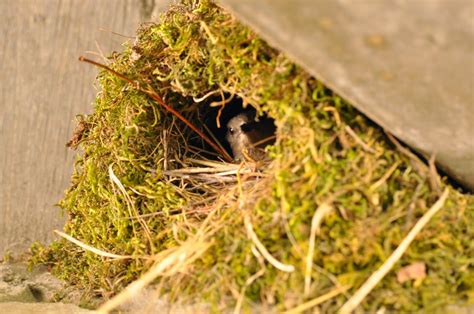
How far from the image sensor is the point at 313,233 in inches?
38.9

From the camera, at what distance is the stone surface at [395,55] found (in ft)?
2.52

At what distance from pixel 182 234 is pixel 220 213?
9cm

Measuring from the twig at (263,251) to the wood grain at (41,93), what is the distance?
125cm

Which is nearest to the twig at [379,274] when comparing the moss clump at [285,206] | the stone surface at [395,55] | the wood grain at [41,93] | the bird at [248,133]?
the moss clump at [285,206]

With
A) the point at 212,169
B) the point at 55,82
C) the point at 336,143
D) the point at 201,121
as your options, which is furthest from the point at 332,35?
the point at 55,82

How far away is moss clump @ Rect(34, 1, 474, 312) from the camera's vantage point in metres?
1.00

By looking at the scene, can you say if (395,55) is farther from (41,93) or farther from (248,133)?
(41,93)

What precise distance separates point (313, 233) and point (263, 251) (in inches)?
3.8

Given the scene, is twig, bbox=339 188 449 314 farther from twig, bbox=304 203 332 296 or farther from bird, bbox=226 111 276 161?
bird, bbox=226 111 276 161

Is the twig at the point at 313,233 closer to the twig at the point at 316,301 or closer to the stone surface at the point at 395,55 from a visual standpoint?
the twig at the point at 316,301

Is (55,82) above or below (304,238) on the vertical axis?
above

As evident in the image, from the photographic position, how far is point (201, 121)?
1601 millimetres

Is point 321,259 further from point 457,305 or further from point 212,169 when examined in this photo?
point 212,169

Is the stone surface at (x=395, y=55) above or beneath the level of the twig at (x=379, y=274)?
above
